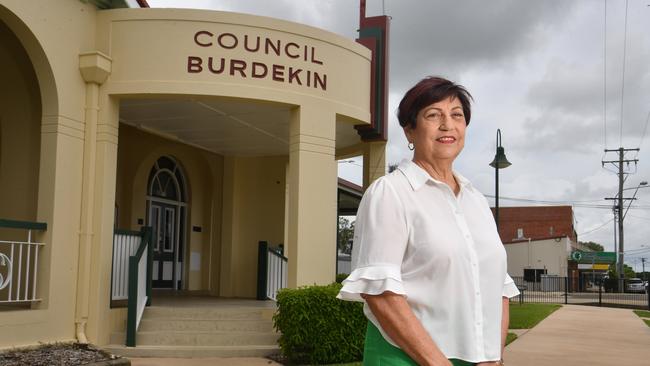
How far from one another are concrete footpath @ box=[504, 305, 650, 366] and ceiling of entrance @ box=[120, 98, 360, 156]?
475cm

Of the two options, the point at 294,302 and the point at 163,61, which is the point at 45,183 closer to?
the point at 163,61

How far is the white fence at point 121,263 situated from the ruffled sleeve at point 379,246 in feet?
29.4

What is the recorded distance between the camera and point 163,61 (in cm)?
1038

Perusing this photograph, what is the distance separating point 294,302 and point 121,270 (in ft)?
9.52

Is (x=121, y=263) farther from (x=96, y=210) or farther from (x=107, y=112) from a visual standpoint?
(x=107, y=112)

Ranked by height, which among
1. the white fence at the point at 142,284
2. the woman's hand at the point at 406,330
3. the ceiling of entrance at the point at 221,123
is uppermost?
the ceiling of entrance at the point at 221,123

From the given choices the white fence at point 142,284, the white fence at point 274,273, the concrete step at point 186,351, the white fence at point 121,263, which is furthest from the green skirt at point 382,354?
the white fence at point 274,273

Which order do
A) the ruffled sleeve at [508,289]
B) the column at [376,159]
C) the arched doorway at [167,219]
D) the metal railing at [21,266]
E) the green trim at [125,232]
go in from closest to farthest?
the ruffled sleeve at [508,289]
the metal railing at [21,266]
the green trim at [125,232]
the column at [376,159]
the arched doorway at [167,219]

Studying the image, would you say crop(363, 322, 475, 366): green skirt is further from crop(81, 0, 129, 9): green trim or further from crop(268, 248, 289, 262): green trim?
crop(268, 248, 289, 262): green trim

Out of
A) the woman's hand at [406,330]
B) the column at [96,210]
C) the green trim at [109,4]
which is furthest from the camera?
the green trim at [109,4]

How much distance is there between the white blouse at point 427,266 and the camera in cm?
210

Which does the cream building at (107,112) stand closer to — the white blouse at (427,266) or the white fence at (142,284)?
the white fence at (142,284)

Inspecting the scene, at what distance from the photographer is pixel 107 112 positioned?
1025 centimetres

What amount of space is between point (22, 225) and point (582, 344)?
9.10 m
